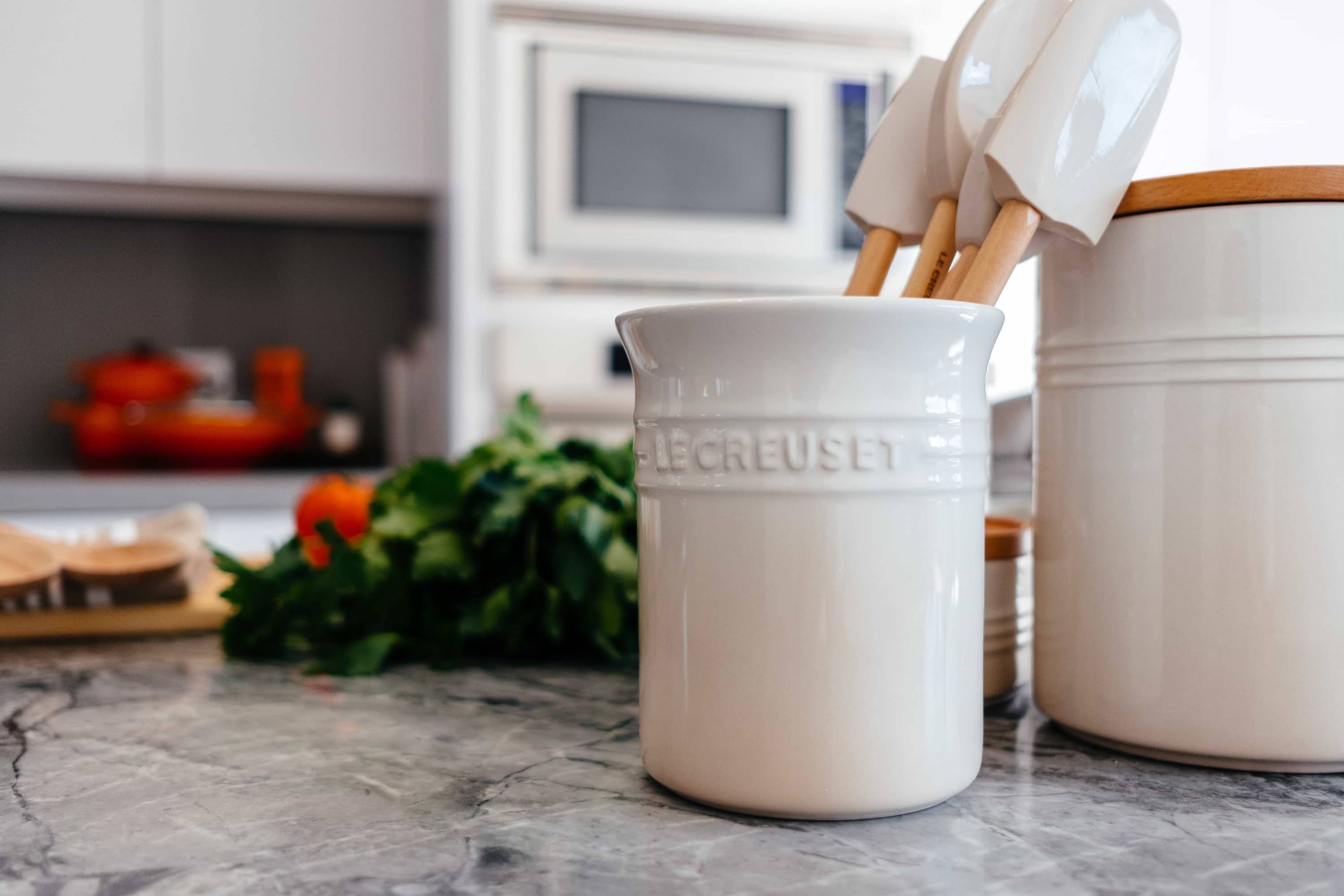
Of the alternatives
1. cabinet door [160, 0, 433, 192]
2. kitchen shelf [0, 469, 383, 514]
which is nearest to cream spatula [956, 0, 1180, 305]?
kitchen shelf [0, 469, 383, 514]

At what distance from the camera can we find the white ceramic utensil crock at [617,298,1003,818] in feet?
1.15

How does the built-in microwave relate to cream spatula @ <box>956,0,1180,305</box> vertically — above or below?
above

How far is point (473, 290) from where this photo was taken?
6.45 ft

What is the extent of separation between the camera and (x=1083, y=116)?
15.5 inches

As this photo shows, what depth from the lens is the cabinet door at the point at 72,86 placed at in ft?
6.64

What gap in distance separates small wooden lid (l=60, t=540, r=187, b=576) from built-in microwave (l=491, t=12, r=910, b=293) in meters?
1.26

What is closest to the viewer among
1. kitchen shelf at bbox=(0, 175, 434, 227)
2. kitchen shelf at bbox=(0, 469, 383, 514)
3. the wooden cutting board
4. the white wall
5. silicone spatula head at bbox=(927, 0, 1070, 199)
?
silicone spatula head at bbox=(927, 0, 1070, 199)

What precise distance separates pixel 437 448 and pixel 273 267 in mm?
704

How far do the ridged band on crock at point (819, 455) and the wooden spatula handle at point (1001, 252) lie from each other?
0.05 meters

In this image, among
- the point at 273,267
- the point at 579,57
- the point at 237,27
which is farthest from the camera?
the point at 273,267

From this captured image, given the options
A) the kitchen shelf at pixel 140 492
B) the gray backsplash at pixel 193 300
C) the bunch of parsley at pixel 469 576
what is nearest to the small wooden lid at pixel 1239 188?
the bunch of parsley at pixel 469 576

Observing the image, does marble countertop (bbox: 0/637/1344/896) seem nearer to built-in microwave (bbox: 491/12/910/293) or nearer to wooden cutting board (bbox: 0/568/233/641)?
wooden cutting board (bbox: 0/568/233/641)

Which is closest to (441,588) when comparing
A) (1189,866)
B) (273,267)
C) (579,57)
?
(1189,866)

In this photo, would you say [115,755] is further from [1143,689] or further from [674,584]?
[1143,689]
